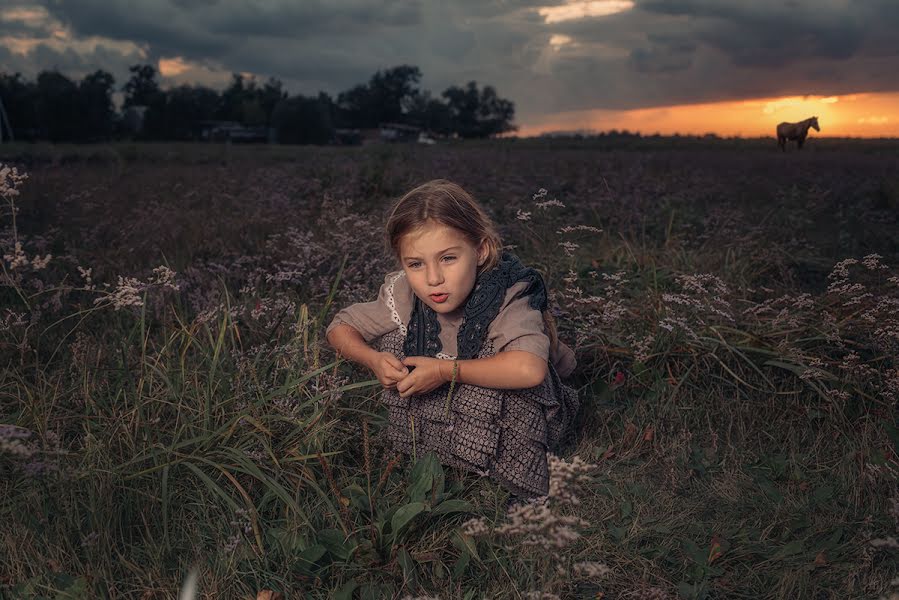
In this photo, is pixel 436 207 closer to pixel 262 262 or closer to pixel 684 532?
pixel 684 532

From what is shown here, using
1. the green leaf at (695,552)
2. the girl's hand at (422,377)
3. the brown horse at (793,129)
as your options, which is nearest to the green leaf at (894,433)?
the green leaf at (695,552)

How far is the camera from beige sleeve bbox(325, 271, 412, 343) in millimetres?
2623

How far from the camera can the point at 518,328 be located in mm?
2326

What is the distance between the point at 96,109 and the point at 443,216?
56.3m

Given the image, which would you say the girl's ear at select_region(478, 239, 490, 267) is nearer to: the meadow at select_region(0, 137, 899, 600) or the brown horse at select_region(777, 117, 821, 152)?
the meadow at select_region(0, 137, 899, 600)

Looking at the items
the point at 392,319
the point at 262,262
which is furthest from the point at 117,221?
the point at 392,319

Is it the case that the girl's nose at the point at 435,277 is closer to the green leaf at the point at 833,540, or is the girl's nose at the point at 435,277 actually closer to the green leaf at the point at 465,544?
the green leaf at the point at 465,544

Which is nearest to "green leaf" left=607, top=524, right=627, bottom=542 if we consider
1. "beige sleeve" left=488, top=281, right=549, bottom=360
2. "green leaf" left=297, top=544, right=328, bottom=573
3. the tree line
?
"beige sleeve" left=488, top=281, right=549, bottom=360

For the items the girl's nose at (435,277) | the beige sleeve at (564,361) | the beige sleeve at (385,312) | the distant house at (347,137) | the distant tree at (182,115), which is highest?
the distant tree at (182,115)

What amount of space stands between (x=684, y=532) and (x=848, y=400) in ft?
4.22

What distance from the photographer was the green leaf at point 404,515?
2.03m

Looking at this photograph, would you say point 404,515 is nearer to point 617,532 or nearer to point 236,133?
point 617,532

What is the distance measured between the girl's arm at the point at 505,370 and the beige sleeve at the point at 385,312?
0.36 metres

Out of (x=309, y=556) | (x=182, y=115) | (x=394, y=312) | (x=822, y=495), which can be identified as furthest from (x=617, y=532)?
(x=182, y=115)
